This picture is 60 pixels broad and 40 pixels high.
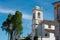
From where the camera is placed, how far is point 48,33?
75.8 metres

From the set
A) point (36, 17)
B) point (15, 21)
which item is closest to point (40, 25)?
point (36, 17)

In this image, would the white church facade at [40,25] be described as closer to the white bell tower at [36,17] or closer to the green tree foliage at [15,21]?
the white bell tower at [36,17]

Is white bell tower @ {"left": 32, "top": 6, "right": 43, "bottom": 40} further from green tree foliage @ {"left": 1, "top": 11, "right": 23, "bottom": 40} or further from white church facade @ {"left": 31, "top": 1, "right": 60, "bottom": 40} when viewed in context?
green tree foliage @ {"left": 1, "top": 11, "right": 23, "bottom": 40}

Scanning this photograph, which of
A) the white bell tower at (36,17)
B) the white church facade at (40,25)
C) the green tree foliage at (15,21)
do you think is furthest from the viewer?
the white bell tower at (36,17)

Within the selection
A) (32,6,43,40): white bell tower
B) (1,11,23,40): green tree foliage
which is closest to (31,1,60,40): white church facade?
(32,6,43,40): white bell tower

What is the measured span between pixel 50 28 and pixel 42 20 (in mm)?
3860

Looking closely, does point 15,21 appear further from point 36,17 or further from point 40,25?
point 40,25

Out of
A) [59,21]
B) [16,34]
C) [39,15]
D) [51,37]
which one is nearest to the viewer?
[59,21]

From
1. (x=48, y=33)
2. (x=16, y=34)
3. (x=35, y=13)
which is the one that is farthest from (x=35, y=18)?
(x=16, y=34)

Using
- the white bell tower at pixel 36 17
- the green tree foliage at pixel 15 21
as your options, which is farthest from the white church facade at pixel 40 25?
the green tree foliage at pixel 15 21

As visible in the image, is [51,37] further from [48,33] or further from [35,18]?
[35,18]

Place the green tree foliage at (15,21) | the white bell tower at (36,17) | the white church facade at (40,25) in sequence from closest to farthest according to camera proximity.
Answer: the green tree foliage at (15,21) → the white church facade at (40,25) → the white bell tower at (36,17)

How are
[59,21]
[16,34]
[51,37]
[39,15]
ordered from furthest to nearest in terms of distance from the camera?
[39,15] < [51,37] < [16,34] < [59,21]

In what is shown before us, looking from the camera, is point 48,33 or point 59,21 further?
point 48,33
